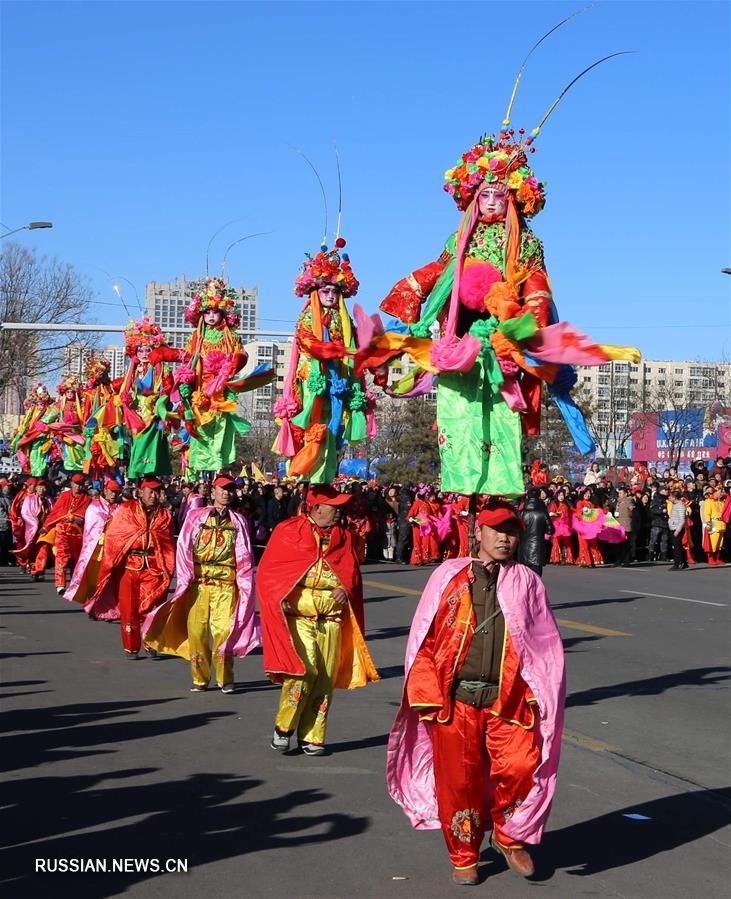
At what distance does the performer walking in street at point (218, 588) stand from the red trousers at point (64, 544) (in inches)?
362

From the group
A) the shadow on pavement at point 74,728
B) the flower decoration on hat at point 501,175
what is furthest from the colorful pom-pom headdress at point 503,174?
the shadow on pavement at point 74,728

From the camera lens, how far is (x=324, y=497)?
8.99 m

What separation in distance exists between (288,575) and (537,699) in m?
3.09

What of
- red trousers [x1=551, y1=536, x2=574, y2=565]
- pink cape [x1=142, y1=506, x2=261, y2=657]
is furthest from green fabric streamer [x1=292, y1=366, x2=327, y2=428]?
red trousers [x1=551, y1=536, x2=574, y2=565]

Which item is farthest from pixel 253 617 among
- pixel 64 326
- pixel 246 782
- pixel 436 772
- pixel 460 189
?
pixel 64 326

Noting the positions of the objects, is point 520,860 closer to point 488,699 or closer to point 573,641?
point 488,699

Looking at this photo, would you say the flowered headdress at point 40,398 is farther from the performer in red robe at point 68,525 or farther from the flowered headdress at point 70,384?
the performer in red robe at point 68,525

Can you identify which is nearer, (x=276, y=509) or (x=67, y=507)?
(x=67, y=507)

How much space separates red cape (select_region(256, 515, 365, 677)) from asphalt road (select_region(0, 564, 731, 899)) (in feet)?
2.13

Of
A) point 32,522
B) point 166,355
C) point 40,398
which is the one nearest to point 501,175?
point 166,355

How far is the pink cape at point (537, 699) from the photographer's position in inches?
230

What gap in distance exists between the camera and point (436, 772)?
5961 mm

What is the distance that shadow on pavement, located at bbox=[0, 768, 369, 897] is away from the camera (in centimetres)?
590

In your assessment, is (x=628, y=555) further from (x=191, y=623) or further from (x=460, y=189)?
(x=460, y=189)
